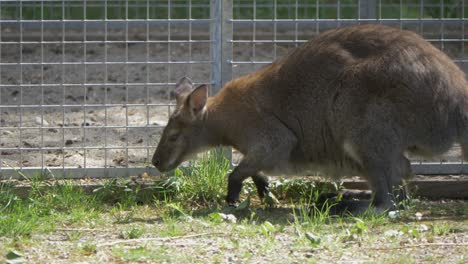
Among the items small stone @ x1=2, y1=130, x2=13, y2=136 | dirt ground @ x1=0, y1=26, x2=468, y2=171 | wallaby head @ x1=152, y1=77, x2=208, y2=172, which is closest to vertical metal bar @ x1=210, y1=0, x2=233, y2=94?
dirt ground @ x1=0, y1=26, x2=468, y2=171

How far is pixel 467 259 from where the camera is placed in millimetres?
5578

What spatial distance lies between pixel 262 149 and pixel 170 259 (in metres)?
2.07

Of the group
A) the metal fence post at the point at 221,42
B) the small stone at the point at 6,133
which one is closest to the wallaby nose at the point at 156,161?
the metal fence post at the point at 221,42

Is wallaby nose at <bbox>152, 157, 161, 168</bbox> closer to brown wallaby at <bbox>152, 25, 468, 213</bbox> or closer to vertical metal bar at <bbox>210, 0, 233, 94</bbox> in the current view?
brown wallaby at <bbox>152, 25, 468, 213</bbox>

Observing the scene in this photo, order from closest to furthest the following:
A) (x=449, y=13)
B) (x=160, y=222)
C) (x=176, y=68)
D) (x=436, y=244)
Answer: (x=436, y=244), (x=160, y=222), (x=449, y=13), (x=176, y=68)

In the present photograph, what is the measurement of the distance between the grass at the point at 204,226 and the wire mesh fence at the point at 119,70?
1.83 feet

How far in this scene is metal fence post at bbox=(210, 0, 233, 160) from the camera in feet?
26.8

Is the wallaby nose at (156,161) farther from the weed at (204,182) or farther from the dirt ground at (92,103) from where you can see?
the dirt ground at (92,103)

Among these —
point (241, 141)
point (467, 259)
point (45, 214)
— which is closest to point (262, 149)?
point (241, 141)

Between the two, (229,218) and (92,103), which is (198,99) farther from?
(92,103)

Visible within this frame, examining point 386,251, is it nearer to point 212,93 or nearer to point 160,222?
point 160,222

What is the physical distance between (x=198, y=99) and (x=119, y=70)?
451cm

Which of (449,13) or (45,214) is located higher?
(449,13)

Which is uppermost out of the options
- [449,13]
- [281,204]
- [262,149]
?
[449,13]
